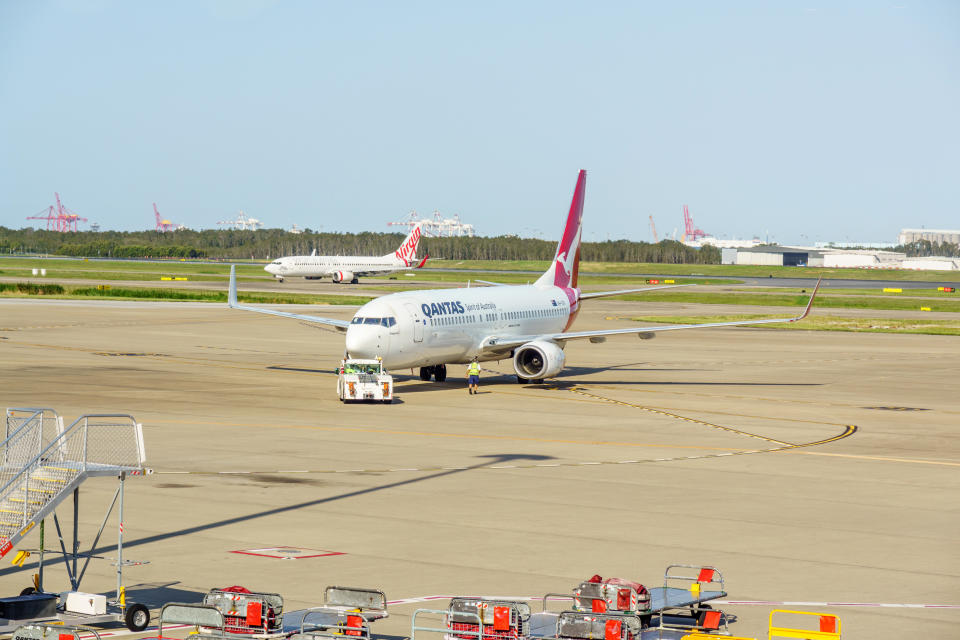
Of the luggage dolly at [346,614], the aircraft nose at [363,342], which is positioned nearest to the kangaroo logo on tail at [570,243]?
the aircraft nose at [363,342]

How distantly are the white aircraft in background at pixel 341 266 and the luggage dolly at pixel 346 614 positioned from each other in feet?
504

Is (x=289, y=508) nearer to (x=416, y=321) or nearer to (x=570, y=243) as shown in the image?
(x=416, y=321)

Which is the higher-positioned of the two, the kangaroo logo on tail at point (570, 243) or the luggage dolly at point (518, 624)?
the kangaroo logo on tail at point (570, 243)

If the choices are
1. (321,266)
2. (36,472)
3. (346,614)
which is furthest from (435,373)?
(321,266)

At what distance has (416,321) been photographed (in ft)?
168

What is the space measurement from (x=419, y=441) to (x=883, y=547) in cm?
1754

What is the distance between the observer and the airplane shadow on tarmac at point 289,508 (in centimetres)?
2323

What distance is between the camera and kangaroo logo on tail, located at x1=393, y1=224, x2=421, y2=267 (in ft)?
579

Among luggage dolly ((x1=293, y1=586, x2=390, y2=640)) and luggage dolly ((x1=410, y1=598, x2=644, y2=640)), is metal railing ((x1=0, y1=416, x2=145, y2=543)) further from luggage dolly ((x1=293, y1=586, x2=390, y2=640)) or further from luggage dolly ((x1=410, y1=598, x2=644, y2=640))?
luggage dolly ((x1=410, y1=598, x2=644, y2=640))

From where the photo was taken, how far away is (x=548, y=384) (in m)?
57.9

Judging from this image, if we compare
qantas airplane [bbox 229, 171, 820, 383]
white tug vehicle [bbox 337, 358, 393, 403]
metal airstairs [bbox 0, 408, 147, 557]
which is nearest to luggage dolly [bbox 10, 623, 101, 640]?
metal airstairs [bbox 0, 408, 147, 557]

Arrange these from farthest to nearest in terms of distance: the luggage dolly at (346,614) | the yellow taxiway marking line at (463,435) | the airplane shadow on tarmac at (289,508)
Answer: the yellow taxiway marking line at (463,435)
the airplane shadow on tarmac at (289,508)
the luggage dolly at (346,614)

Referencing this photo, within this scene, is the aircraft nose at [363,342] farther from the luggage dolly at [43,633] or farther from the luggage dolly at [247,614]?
the luggage dolly at [43,633]

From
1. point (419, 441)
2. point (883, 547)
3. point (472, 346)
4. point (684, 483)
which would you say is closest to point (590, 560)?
point (883, 547)
